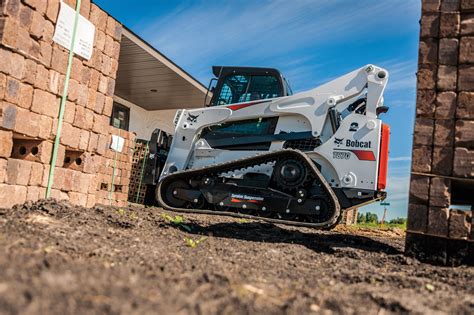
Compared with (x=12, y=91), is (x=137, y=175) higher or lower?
lower

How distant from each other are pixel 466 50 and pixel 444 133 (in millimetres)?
1034

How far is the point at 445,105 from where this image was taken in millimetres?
5250

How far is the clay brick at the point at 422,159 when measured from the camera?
5.23 meters

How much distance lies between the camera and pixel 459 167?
510 cm

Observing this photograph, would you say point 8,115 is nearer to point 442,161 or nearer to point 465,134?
point 442,161

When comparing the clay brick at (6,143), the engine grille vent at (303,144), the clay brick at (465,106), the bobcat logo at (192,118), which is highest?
the bobcat logo at (192,118)

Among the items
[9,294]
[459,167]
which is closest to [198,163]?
[459,167]

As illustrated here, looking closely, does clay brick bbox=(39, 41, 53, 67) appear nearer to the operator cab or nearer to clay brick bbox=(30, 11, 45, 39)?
clay brick bbox=(30, 11, 45, 39)

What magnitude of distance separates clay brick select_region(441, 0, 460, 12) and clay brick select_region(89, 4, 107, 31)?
4.82 meters

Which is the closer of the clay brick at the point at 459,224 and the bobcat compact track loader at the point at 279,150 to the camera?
the clay brick at the point at 459,224

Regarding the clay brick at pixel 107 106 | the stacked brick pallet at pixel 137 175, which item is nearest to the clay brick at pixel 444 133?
the clay brick at pixel 107 106

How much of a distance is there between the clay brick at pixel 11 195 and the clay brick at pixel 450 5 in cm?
562

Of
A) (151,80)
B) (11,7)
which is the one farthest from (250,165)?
(151,80)

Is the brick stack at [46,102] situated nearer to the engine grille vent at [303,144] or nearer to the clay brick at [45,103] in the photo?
the clay brick at [45,103]
